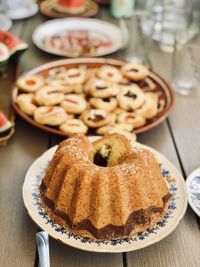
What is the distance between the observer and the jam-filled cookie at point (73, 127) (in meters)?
1.35

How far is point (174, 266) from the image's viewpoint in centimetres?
100

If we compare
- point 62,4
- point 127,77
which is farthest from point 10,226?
point 62,4

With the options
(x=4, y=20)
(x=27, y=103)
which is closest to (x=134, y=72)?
(x=27, y=103)

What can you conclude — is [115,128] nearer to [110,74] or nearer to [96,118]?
[96,118]

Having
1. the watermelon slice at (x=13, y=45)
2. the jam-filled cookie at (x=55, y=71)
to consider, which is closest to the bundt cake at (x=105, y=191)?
the jam-filled cookie at (x=55, y=71)

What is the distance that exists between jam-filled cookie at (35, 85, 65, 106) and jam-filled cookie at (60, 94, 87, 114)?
20 millimetres

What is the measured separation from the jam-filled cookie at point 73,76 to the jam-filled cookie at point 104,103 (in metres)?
0.12

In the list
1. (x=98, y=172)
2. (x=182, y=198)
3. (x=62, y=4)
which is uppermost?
(x=98, y=172)

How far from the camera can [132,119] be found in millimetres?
1416

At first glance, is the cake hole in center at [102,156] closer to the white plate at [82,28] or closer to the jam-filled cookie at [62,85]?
the jam-filled cookie at [62,85]

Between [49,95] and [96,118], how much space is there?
0.61ft

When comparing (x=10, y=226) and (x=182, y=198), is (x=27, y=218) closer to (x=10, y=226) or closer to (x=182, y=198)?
(x=10, y=226)

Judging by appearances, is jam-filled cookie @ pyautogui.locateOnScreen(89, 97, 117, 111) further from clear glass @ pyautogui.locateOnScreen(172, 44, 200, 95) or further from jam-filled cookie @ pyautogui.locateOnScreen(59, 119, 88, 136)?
clear glass @ pyautogui.locateOnScreen(172, 44, 200, 95)

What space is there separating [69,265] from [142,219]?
0.60 ft
